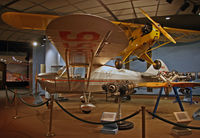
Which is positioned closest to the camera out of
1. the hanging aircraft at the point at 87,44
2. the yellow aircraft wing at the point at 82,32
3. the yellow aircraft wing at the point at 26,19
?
the yellow aircraft wing at the point at 82,32

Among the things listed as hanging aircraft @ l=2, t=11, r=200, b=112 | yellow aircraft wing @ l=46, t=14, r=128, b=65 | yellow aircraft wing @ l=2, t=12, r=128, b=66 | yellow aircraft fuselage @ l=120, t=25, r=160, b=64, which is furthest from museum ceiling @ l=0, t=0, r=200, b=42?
yellow aircraft wing @ l=46, t=14, r=128, b=65

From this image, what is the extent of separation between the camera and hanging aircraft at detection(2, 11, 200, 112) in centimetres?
276

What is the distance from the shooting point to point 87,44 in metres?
3.92

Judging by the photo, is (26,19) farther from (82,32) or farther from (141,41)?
(141,41)

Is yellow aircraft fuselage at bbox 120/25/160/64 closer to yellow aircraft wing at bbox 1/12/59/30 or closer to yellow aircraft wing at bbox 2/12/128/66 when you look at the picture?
yellow aircraft wing at bbox 2/12/128/66

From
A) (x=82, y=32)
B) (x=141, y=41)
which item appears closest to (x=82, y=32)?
(x=82, y=32)

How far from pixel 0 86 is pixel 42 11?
42.1ft

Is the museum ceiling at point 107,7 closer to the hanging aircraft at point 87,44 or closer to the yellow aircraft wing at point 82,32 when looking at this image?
the hanging aircraft at point 87,44

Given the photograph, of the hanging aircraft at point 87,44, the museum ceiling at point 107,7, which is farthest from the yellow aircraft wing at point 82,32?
the museum ceiling at point 107,7

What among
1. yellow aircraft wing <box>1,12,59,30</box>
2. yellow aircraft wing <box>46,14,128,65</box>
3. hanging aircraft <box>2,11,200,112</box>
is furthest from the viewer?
yellow aircraft wing <box>1,12,59,30</box>

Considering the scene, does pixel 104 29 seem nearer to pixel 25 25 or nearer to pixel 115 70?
pixel 115 70

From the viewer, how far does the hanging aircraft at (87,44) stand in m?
2.76

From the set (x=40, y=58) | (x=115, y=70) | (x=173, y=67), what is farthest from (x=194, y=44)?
(x=40, y=58)

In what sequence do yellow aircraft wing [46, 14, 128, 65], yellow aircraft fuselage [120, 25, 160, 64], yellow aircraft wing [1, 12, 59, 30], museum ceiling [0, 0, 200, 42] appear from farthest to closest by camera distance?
yellow aircraft fuselage [120, 25, 160, 64], museum ceiling [0, 0, 200, 42], yellow aircraft wing [1, 12, 59, 30], yellow aircraft wing [46, 14, 128, 65]
